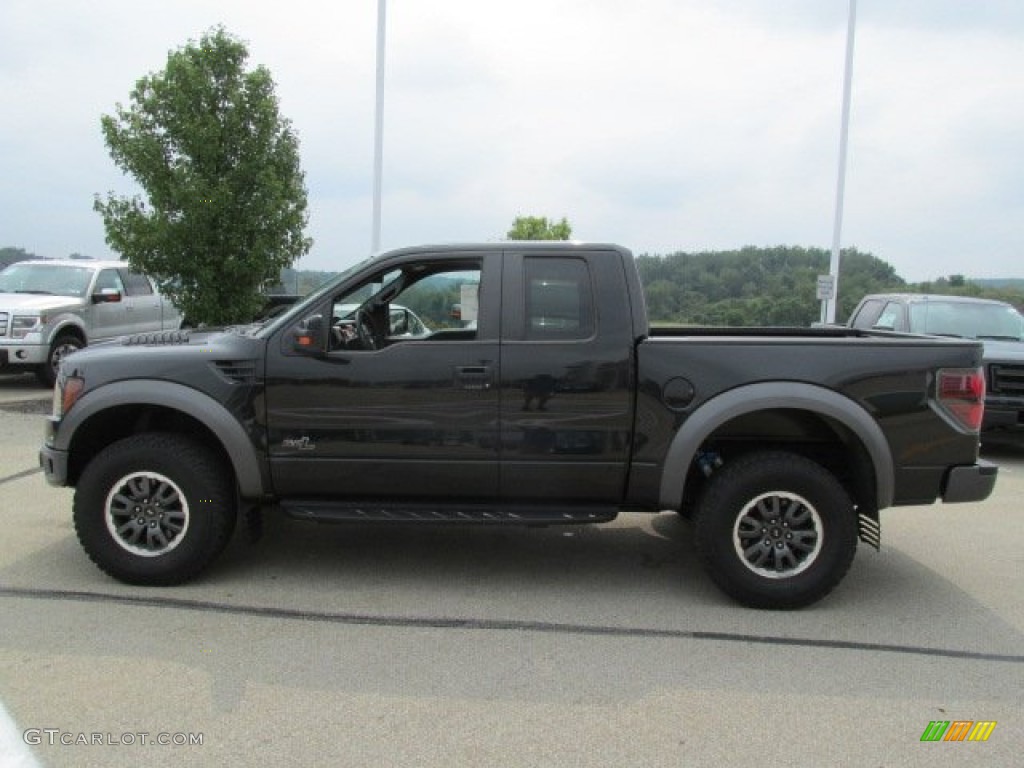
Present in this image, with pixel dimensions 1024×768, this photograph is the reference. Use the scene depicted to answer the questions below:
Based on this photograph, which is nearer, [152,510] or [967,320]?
[152,510]

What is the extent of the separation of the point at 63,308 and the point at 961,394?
11.9 m

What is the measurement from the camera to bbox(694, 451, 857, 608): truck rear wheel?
445 cm

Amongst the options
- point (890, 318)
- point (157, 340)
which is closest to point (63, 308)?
point (157, 340)

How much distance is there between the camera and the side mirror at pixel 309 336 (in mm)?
4508

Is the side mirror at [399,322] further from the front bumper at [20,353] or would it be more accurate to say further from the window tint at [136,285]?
the window tint at [136,285]

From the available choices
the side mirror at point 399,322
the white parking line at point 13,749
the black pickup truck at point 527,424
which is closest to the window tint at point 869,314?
the black pickup truck at point 527,424

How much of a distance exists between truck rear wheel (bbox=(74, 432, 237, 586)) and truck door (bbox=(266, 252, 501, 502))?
0.41m

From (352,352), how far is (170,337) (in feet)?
4.47

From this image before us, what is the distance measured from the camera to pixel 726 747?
3148 mm

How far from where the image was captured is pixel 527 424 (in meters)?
4.51

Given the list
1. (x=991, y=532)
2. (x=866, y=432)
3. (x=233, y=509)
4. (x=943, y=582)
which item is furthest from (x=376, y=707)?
(x=991, y=532)

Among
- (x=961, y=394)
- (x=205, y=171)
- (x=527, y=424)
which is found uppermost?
(x=205, y=171)

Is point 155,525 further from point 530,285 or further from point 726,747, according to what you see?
point 726,747

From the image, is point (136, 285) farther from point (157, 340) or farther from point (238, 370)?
point (238, 370)
